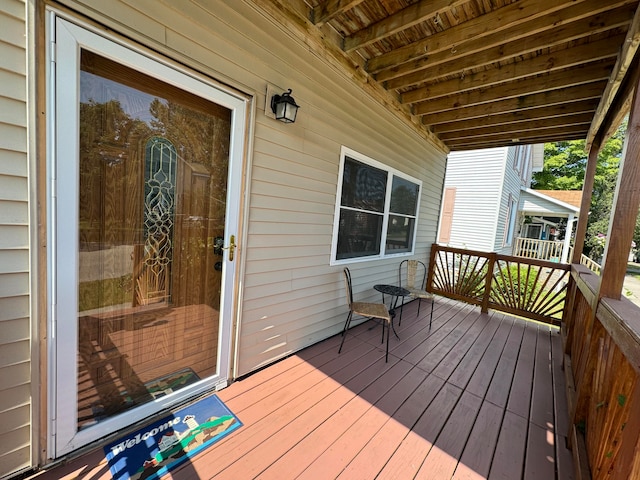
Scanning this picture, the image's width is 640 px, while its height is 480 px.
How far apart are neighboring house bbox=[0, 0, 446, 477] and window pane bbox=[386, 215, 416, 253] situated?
152 centimetres

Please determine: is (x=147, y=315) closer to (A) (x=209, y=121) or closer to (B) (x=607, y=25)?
(A) (x=209, y=121)

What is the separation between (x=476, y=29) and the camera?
208cm

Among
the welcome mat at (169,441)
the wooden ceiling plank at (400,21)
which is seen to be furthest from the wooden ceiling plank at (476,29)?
the welcome mat at (169,441)

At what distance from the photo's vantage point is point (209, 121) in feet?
5.98

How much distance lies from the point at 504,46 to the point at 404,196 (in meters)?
2.07

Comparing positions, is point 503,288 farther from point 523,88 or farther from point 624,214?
point 624,214

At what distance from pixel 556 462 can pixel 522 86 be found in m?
3.31

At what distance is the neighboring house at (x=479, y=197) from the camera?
7.71 m

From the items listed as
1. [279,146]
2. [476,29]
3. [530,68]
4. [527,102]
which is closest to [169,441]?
[279,146]

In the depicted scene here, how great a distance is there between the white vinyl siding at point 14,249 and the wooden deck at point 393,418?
0.30 metres

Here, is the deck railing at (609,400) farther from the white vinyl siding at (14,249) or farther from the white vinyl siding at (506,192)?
the white vinyl siding at (506,192)

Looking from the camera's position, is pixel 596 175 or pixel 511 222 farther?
pixel 596 175

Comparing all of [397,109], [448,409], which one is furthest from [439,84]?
[448,409]

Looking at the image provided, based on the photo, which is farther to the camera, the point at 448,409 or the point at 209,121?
the point at 448,409
